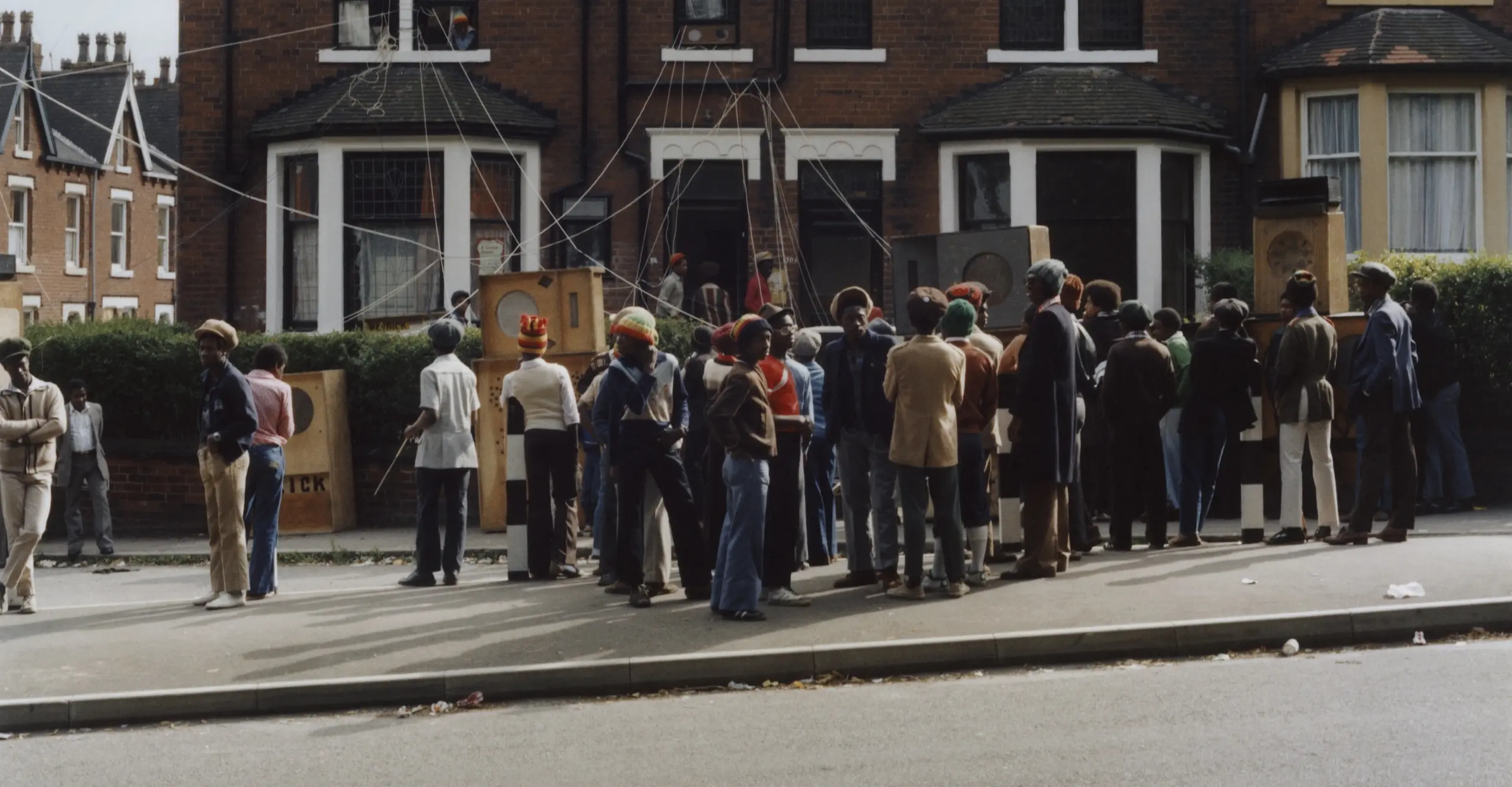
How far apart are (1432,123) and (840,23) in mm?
7029

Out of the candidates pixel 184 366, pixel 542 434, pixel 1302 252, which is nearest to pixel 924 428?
pixel 542 434

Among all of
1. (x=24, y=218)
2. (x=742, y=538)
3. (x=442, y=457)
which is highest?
(x=24, y=218)

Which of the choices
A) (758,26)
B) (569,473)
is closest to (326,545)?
(569,473)

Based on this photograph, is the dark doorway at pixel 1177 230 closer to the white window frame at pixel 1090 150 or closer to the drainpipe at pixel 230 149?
the white window frame at pixel 1090 150

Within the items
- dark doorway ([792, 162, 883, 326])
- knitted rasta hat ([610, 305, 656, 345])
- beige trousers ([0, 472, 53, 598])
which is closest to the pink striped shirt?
beige trousers ([0, 472, 53, 598])

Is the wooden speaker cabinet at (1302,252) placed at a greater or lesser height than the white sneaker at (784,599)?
greater

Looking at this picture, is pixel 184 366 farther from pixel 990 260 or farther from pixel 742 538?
pixel 742 538

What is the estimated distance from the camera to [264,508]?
38.9 feet

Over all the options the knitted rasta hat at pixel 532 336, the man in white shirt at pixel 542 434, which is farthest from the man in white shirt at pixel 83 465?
the knitted rasta hat at pixel 532 336

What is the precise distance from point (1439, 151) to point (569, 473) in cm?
1266

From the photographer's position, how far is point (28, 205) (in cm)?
4534

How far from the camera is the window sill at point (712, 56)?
21062 millimetres

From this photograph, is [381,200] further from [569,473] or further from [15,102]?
[15,102]

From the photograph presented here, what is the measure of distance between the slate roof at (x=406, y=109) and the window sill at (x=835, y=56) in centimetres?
305
